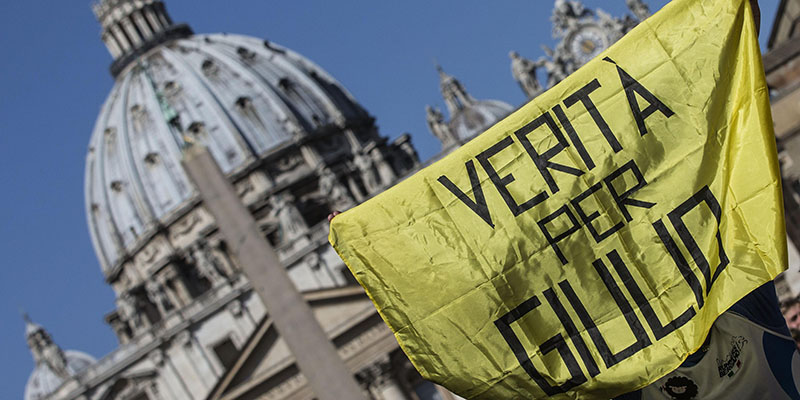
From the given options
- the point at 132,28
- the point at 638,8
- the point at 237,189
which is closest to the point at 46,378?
the point at 237,189

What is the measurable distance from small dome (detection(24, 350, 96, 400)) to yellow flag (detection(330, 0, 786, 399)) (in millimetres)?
58165

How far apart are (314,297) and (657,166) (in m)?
31.2

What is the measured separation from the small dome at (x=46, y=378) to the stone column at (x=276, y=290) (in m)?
49.6

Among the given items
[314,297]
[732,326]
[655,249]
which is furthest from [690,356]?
[314,297]

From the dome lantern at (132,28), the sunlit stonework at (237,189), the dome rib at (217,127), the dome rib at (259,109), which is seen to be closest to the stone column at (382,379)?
the sunlit stonework at (237,189)

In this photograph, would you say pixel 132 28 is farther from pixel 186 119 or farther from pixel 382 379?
pixel 382 379

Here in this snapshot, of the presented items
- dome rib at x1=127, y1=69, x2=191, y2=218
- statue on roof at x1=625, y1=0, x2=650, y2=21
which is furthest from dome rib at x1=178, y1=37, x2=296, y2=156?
statue on roof at x1=625, y1=0, x2=650, y2=21

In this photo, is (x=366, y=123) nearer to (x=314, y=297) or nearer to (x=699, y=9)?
(x=314, y=297)

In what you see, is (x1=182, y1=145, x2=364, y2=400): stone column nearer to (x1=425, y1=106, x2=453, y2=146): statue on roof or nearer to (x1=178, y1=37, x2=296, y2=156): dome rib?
(x1=425, y1=106, x2=453, y2=146): statue on roof

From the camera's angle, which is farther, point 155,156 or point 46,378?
point 155,156

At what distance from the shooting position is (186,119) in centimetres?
6775

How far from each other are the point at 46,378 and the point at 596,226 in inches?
2471

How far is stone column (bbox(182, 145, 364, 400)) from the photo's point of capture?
41.6 feet

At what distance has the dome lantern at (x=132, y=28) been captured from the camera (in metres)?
79.6
